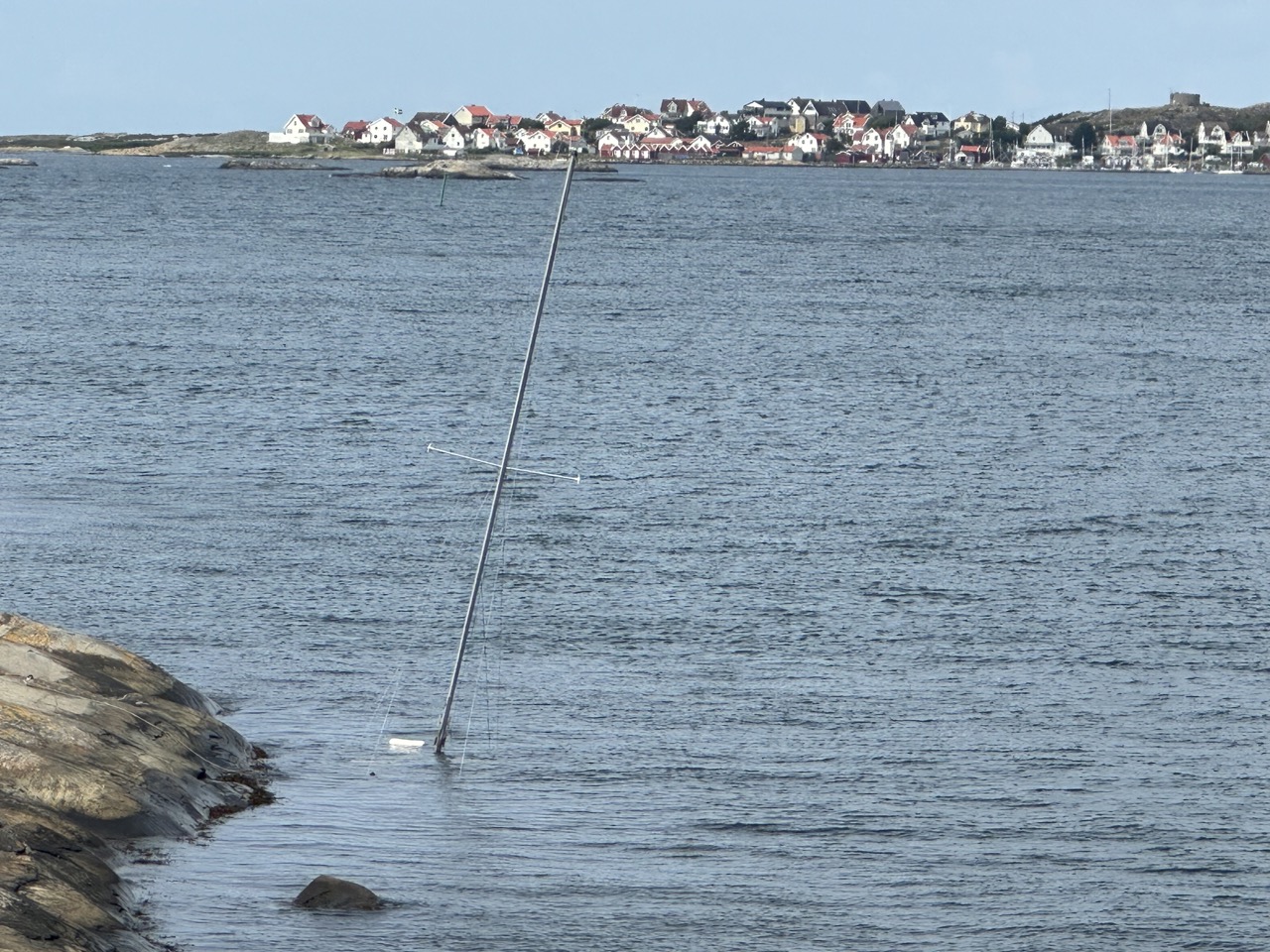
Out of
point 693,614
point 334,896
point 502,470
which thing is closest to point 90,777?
point 334,896

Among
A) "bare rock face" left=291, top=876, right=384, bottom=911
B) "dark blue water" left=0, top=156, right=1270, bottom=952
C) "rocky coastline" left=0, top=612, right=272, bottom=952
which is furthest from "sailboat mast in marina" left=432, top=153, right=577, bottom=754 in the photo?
"bare rock face" left=291, top=876, right=384, bottom=911

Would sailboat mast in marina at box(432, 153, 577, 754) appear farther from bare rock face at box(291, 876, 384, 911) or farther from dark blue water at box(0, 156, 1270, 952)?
bare rock face at box(291, 876, 384, 911)

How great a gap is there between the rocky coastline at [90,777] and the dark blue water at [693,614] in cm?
74

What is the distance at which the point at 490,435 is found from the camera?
200ft

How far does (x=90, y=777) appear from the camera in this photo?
76.3 ft

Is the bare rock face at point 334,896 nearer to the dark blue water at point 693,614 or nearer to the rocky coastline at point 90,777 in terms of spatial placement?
the dark blue water at point 693,614

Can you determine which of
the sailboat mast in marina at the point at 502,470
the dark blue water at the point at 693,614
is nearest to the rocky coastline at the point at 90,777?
the dark blue water at the point at 693,614

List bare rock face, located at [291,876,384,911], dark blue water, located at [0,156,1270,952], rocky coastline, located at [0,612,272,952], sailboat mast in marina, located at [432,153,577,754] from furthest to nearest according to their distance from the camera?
sailboat mast in marina, located at [432,153,577,754] → dark blue water, located at [0,156,1270,952] → bare rock face, located at [291,876,384,911] → rocky coastline, located at [0,612,272,952]

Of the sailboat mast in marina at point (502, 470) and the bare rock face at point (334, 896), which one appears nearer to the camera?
the bare rock face at point (334, 896)

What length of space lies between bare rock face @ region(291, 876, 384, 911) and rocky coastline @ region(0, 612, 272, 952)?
214 cm

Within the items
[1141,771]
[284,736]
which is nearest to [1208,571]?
[1141,771]

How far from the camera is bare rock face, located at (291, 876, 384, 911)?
73.3 feet

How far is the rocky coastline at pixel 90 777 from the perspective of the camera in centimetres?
1955

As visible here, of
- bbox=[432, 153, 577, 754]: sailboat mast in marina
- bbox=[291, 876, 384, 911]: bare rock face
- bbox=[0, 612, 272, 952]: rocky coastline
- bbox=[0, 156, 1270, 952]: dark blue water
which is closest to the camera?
bbox=[0, 612, 272, 952]: rocky coastline
